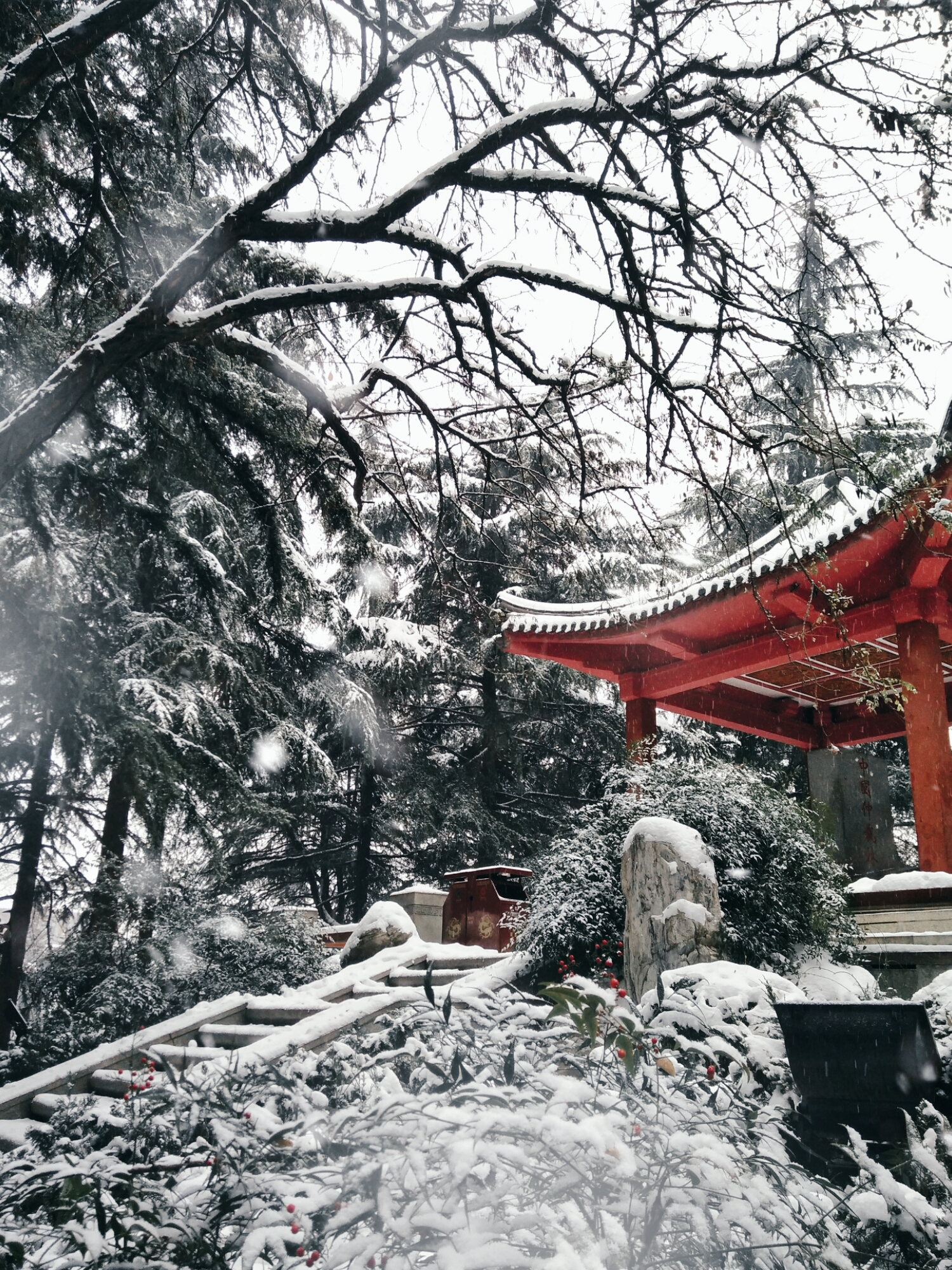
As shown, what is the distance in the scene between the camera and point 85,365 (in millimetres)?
3586

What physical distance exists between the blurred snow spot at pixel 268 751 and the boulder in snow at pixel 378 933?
2.64 meters

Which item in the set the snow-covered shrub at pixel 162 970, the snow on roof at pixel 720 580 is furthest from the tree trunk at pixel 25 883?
the snow on roof at pixel 720 580

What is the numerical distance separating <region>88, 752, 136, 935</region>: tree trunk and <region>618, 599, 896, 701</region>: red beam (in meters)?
4.94

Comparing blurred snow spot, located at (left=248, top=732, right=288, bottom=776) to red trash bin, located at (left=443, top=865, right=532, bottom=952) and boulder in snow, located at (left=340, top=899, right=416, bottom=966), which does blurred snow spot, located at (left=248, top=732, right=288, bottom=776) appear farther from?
boulder in snow, located at (left=340, top=899, right=416, bottom=966)

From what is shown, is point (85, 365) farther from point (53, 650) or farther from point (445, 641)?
point (445, 641)

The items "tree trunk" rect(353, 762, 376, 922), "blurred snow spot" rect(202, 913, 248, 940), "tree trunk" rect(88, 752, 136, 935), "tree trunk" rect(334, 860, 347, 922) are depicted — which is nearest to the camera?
"blurred snow spot" rect(202, 913, 248, 940)

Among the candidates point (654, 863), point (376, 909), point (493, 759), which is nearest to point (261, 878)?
point (493, 759)

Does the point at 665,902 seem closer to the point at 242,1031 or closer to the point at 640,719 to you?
the point at 242,1031

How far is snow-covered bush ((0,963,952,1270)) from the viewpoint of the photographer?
1563 mm

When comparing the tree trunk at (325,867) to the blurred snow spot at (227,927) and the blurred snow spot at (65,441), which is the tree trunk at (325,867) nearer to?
the blurred snow spot at (227,927)

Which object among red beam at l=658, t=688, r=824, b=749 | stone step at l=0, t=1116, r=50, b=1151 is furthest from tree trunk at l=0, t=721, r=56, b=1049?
red beam at l=658, t=688, r=824, b=749

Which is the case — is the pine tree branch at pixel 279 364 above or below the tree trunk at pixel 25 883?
above

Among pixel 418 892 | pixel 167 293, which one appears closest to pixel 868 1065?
pixel 167 293

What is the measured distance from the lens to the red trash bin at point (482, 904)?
27.4 feet
